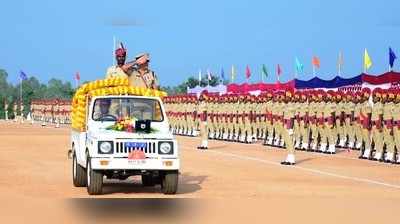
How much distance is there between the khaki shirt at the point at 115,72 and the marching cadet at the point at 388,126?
10.0 metres

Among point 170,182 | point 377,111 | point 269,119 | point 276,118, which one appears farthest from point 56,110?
point 170,182

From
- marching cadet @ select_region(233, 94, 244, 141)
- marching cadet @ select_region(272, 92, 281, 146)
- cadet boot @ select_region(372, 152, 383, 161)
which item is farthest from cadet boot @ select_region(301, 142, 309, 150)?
marching cadet @ select_region(233, 94, 244, 141)

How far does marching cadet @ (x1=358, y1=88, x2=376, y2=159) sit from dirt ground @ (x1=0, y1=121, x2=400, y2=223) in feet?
1.60

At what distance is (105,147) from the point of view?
1573 cm

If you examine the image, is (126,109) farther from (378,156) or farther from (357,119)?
(357,119)

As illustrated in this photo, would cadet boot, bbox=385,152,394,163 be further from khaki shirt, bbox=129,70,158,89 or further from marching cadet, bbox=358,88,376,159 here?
khaki shirt, bbox=129,70,158,89

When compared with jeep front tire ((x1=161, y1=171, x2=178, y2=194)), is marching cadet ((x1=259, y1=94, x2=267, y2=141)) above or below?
above

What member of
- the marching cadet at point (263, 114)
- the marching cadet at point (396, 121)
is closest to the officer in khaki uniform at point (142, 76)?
the marching cadet at point (396, 121)

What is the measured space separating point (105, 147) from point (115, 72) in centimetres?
279

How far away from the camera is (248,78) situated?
60.4 meters

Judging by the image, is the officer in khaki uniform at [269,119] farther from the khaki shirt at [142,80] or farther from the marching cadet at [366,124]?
the khaki shirt at [142,80]

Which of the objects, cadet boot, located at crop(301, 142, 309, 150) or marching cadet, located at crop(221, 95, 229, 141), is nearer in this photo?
cadet boot, located at crop(301, 142, 309, 150)

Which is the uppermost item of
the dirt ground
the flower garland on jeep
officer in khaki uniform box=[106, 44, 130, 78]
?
officer in khaki uniform box=[106, 44, 130, 78]

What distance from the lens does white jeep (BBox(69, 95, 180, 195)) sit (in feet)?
51.6
